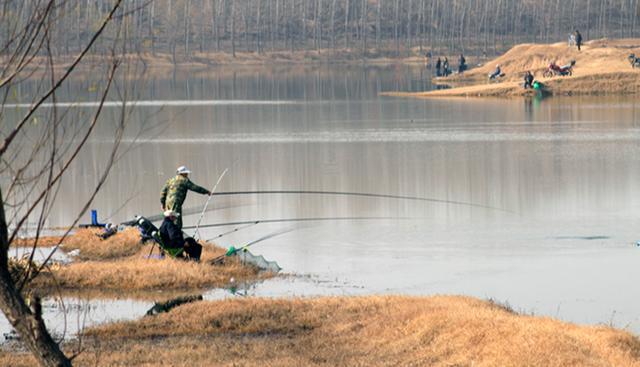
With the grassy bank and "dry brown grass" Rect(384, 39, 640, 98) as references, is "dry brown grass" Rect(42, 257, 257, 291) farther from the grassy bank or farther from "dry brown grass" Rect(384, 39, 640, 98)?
"dry brown grass" Rect(384, 39, 640, 98)

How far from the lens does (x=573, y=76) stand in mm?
67500

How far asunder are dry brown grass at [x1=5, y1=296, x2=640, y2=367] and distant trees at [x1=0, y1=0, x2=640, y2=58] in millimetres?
114462

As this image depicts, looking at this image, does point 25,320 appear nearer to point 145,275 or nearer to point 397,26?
point 145,275

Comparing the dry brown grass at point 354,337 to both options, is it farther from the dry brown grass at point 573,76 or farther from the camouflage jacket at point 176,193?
the dry brown grass at point 573,76

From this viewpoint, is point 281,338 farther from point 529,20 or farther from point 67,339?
point 529,20

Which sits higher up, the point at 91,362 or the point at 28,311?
the point at 28,311

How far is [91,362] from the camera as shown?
12.4m

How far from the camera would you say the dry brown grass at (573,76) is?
6612 centimetres

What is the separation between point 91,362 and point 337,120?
135 feet

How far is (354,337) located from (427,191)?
15887 millimetres

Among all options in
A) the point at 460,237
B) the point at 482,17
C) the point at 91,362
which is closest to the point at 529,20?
the point at 482,17

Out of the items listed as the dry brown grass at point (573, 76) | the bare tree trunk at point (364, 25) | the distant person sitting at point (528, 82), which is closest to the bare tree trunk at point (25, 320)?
the dry brown grass at point (573, 76)

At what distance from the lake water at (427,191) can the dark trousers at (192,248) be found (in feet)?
4.64

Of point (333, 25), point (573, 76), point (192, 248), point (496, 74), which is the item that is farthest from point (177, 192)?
point (333, 25)
